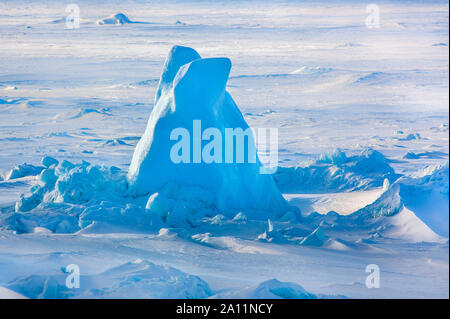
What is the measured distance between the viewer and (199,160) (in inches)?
317

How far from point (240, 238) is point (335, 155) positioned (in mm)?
4418

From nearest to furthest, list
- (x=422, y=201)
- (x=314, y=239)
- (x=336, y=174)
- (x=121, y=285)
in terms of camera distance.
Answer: (x=121, y=285) → (x=314, y=239) → (x=422, y=201) → (x=336, y=174)

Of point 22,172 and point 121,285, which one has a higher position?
point 22,172

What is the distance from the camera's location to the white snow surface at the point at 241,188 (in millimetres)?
5895

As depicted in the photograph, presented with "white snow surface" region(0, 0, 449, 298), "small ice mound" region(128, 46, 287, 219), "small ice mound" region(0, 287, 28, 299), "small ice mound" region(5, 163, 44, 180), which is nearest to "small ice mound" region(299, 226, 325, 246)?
"white snow surface" region(0, 0, 449, 298)

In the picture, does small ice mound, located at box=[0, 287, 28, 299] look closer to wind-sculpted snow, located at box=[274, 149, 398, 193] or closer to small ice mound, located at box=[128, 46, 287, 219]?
small ice mound, located at box=[128, 46, 287, 219]

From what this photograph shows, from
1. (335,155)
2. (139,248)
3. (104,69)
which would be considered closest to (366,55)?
(104,69)

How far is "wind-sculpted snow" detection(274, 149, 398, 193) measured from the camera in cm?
1017

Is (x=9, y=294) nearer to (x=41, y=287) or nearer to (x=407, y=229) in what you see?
(x=41, y=287)

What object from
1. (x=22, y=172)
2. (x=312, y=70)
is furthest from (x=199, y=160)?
(x=312, y=70)

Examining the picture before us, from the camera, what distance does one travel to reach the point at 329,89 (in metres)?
24.9

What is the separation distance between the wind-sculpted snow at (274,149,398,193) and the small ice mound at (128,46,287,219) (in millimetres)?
1923

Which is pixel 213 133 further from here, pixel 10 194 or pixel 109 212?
pixel 10 194

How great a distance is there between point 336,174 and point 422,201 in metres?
2.81
